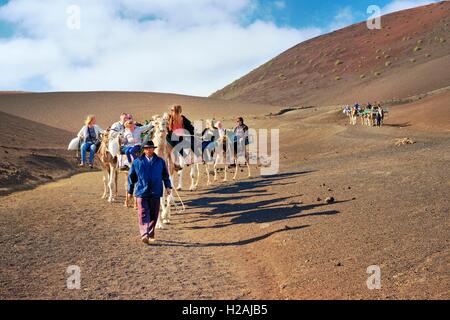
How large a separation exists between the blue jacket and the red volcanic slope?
6350 cm

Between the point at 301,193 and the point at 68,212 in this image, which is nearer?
the point at 68,212

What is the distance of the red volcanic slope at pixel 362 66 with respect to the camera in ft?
252

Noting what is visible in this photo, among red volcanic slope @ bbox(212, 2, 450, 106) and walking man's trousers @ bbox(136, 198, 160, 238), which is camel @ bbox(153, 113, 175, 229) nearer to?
walking man's trousers @ bbox(136, 198, 160, 238)

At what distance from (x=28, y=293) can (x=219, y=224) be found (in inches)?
207

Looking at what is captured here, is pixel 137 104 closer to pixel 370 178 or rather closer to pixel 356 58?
pixel 356 58

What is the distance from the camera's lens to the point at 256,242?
10.0 m

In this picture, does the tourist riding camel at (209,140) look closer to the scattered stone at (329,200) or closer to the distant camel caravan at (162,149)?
the distant camel caravan at (162,149)

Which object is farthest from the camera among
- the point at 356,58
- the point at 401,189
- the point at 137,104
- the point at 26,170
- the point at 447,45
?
the point at 356,58

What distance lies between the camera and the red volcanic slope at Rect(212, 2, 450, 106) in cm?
7681

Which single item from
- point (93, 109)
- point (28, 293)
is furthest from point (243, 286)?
point (93, 109)

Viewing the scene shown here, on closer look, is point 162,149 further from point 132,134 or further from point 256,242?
point 256,242

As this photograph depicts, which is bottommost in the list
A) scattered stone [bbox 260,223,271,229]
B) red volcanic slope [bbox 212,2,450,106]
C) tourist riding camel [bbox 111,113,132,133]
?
scattered stone [bbox 260,223,271,229]

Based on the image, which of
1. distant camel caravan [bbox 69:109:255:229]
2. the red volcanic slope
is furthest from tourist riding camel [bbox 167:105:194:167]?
the red volcanic slope

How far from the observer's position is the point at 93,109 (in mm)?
68625
